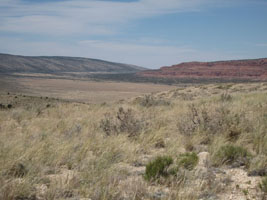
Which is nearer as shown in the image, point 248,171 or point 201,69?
point 248,171

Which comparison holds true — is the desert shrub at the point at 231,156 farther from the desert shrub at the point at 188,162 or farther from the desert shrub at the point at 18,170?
the desert shrub at the point at 18,170

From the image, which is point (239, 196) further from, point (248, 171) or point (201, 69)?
point (201, 69)

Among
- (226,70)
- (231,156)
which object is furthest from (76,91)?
(226,70)

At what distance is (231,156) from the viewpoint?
14.6 feet

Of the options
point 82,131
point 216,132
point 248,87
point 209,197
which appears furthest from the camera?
point 248,87

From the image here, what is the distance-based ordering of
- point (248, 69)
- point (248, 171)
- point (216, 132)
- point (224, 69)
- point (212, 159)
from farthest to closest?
1. point (224, 69)
2. point (248, 69)
3. point (216, 132)
4. point (212, 159)
5. point (248, 171)

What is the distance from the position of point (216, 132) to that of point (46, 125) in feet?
14.7

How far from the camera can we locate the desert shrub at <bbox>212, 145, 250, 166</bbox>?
4262mm

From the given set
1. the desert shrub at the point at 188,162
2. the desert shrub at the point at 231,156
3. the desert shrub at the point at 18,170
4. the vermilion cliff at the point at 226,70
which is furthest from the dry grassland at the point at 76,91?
the vermilion cliff at the point at 226,70

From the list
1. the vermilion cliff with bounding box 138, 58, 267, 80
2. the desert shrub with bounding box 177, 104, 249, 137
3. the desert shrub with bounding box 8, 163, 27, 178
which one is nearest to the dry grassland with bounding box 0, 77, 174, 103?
the desert shrub with bounding box 177, 104, 249, 137

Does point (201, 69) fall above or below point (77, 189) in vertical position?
above

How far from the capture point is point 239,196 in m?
3.19

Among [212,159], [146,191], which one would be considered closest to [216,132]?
[212,159]

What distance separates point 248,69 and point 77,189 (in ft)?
384
